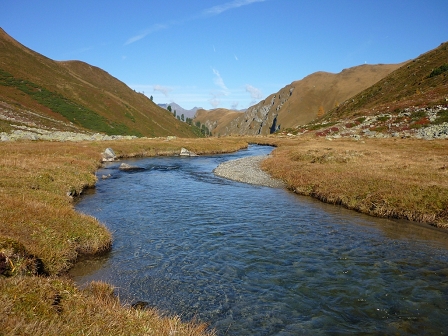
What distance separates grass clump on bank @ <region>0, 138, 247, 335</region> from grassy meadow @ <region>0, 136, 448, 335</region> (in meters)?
0.03

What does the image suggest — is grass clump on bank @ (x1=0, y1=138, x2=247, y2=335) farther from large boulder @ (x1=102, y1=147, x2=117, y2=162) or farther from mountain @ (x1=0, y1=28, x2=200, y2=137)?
mountain @ (x1=0, y1=28, x2=200, y2=137)

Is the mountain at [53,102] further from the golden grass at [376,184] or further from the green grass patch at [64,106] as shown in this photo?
the golden grass at [376,184]

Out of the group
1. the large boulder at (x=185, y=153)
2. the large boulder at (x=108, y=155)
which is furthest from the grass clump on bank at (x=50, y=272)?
the large boulder at (x=185, y=153)

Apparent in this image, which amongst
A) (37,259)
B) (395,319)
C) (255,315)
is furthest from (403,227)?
(37,259)

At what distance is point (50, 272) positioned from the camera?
39.4ft

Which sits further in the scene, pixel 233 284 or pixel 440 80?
pixel 440 80

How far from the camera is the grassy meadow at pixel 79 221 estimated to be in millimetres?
6887

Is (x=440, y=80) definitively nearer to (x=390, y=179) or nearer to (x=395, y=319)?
(x=390, y=179)

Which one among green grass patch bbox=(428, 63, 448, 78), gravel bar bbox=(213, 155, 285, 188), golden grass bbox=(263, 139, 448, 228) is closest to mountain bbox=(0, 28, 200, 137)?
gravel bar bbox=(213, 155, 285, 188)

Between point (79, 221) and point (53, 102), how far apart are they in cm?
14131

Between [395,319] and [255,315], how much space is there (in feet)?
15.6

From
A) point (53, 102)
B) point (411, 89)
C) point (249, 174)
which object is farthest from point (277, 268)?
point (53, 102)

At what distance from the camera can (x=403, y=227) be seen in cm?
2020

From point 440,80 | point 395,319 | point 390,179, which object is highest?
point 440,80
